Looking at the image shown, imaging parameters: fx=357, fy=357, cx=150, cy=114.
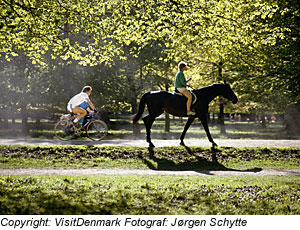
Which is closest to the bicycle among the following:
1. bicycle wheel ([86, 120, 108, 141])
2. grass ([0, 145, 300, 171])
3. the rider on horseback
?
bicycle wheel ([86, 120, 108, 141])

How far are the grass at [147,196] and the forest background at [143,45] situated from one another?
4.08 meters

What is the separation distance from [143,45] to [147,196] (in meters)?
6.47

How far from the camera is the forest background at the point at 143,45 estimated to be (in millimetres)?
11375

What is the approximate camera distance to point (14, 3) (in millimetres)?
9188

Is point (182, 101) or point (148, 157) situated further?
point (182, 101)

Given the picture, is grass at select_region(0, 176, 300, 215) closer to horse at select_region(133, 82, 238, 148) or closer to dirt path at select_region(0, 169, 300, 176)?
dirt path at select_region(0, 169, 300, 176)

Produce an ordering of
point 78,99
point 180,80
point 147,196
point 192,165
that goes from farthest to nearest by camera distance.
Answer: point 78,99, point 180,80, point 192,165, point 147,196

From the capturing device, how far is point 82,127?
590 inches

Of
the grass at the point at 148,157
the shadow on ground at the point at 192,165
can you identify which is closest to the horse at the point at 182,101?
the grass at the point at 148,157

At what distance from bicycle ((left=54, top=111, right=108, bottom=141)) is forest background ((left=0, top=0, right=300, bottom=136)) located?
2647mm

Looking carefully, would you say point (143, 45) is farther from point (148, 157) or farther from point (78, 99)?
point (148, 157)

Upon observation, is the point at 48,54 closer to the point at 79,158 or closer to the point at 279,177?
the point at 79,158

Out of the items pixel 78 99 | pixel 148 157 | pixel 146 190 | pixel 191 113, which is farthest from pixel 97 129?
pixel 146 190

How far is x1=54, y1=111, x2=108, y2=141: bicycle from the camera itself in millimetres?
15102
